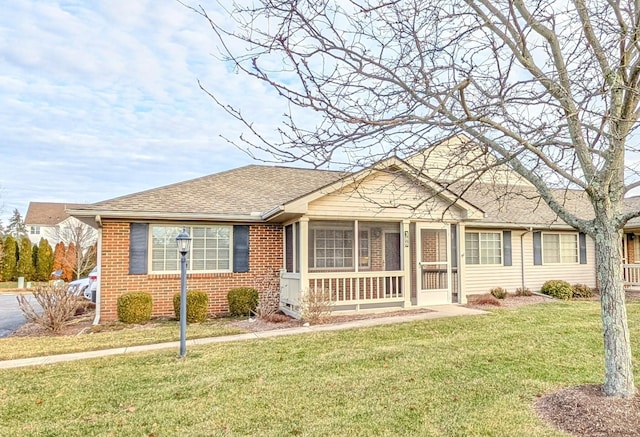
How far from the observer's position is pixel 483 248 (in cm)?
1409

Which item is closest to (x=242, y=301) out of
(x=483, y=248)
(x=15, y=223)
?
(x=483, y=248)

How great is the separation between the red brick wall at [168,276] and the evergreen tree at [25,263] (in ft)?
67.1

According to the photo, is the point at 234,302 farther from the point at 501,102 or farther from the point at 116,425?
the point at 501,102

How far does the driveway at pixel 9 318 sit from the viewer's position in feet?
33.3

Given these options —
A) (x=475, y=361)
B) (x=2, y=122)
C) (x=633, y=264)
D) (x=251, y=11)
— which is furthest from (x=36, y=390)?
(x=633, y=264)

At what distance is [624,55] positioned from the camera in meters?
3.80

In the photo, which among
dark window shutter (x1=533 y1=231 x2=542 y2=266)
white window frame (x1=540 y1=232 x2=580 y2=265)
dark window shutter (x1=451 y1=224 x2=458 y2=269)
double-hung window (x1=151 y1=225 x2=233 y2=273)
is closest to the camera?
double-hung window (x1=151 y1=225 x2=233 y2=273)

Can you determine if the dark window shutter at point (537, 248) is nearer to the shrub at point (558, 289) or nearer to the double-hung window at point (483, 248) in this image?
the shrub at point (558, 289)

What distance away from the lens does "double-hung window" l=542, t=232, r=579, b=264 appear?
1500cm

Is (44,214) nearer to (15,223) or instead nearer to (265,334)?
(15,223)

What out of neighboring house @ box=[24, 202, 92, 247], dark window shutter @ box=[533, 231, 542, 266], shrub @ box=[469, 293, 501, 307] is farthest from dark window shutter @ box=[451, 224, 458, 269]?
neighboring house @ box=[24, 202, 92, 247]

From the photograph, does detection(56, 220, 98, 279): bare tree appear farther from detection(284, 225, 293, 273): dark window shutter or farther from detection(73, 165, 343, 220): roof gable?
detection(284, 225, 293, 273): dark window shutter

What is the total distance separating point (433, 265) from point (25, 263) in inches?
1028

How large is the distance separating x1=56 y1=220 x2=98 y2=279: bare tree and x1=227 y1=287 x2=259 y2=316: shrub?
16502 millimetres
